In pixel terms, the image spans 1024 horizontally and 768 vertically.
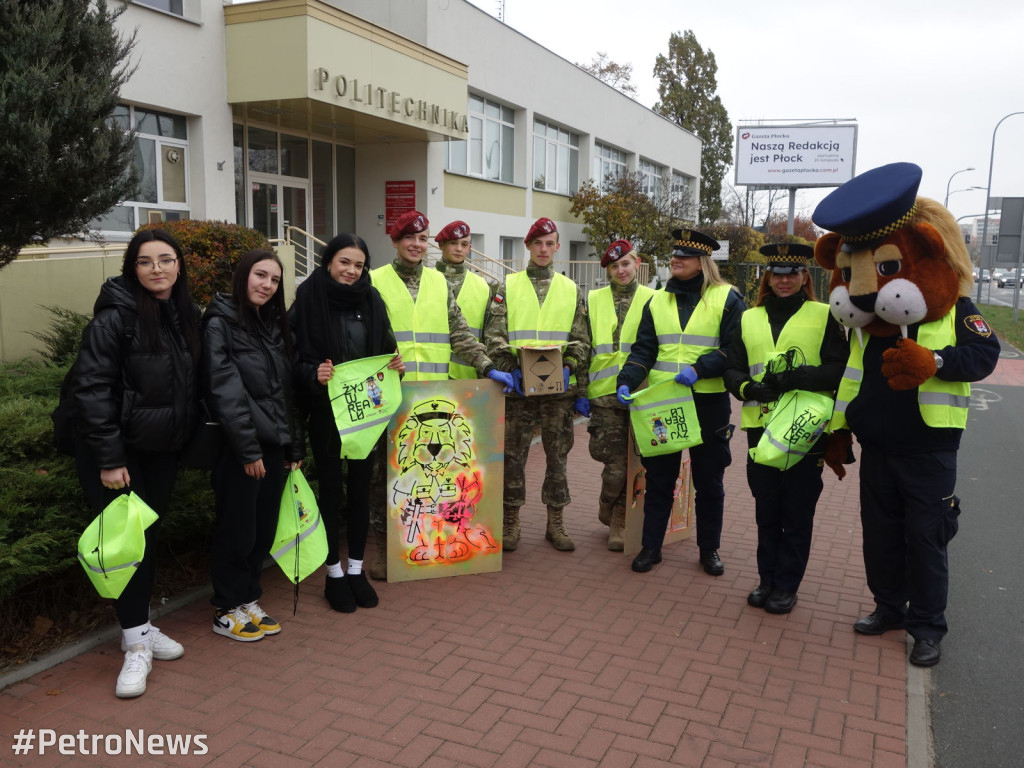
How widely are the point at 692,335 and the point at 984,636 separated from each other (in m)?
2.36

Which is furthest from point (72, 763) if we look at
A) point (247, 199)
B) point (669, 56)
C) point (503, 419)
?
point (669, 56)

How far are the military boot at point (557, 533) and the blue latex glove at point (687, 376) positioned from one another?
1.43m

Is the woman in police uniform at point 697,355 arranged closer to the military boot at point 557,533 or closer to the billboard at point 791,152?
the military boot at point 557,533

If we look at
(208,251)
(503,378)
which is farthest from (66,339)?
(503,378)

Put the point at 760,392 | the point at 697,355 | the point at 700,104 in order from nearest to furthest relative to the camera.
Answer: the point at 760,392 → the point at 697,355 → the point at 700,104

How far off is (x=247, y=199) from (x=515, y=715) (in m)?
14.4

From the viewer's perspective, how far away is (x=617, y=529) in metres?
6.09

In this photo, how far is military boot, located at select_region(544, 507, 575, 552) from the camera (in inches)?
237

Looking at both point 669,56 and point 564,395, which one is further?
point 669,56

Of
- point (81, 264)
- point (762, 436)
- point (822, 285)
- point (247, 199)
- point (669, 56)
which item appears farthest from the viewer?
point (669, 56)

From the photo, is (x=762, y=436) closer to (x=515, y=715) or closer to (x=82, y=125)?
(x=515, y=715)

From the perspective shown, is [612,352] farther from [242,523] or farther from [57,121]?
[57,121]

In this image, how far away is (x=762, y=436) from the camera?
477cm

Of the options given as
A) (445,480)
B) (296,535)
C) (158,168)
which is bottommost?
(296,535)
